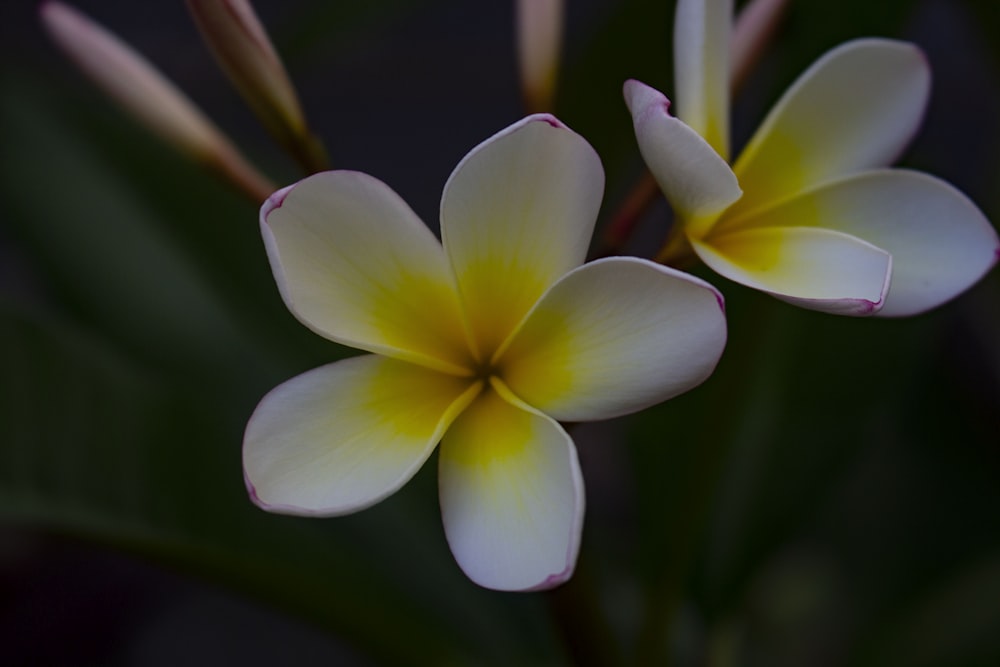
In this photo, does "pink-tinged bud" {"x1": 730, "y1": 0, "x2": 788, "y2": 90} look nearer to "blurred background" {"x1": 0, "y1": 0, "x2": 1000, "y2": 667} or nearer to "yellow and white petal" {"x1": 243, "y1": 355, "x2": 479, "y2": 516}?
"blurred background" {"x1": 0, "y1": 0, "x2": 1000, "y2": 667}

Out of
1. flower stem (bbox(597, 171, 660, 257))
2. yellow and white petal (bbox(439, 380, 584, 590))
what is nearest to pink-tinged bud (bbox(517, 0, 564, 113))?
flower stem (bbox(597, 171, 660, 257))

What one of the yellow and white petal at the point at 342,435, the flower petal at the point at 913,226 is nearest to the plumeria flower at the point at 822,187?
the flower petal at the point at 913,226

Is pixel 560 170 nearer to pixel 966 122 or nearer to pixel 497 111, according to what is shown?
pixel 497 111

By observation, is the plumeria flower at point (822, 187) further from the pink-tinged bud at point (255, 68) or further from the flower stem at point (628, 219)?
the pink-tinged bud at point (255, 68)

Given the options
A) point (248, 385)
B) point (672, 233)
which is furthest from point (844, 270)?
point (248, 385)

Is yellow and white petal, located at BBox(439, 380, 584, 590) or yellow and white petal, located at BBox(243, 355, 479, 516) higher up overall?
yellow and white petal, located at BBox(243, 355, 479, 516)

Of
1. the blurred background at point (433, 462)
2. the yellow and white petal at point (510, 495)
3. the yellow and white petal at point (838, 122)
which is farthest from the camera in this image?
the blurred background at point (433, 462)
